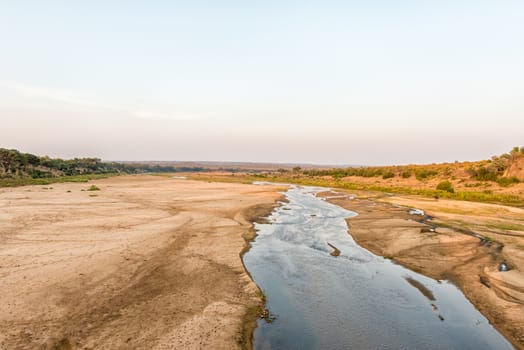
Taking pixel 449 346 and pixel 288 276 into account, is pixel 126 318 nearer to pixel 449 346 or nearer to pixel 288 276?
pixel 288 276

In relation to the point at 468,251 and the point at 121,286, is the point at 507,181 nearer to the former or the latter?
the point at 468,251

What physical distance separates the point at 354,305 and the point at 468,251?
29.5 feet

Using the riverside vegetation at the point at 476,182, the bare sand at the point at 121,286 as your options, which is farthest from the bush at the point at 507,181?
the bare sand at the point at 121,286

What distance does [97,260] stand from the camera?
39.9 feet

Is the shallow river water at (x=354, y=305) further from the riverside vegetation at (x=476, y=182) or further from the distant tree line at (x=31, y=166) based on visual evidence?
the distant tree line at (x=31, y=166)

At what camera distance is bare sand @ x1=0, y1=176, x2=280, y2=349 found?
7.18m

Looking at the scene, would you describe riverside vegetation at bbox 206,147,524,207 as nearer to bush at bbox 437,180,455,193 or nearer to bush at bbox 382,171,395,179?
bush at bbox 437,180,455,193

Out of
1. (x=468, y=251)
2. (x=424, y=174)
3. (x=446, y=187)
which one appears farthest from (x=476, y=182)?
(x=468, y=251)

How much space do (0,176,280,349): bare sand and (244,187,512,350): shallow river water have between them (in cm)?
98

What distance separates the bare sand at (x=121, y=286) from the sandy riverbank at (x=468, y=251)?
7.29 metres

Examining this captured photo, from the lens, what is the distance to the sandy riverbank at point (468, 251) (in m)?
9.54

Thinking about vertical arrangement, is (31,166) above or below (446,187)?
above

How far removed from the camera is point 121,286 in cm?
998

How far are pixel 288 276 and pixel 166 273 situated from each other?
186 inches
